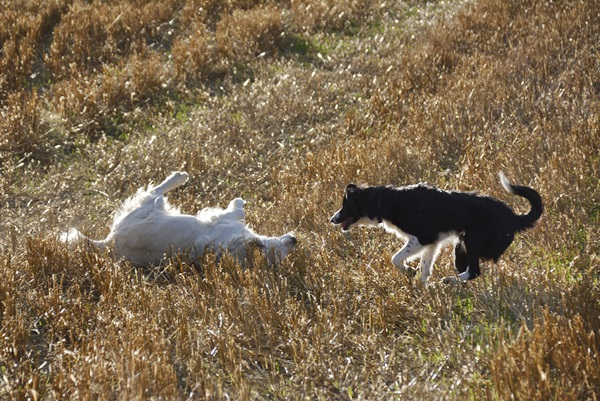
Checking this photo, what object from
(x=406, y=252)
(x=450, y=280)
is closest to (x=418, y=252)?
(x=406, y=252)

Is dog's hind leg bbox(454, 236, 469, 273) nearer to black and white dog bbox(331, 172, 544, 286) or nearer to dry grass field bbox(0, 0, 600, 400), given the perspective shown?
black and white dog bbox(331, 172, 544, 286)

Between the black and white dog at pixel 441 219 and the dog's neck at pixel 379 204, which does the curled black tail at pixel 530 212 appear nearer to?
the black and white dog at pixel 441 219

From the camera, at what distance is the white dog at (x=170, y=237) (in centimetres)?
514

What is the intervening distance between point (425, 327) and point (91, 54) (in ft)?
26.5

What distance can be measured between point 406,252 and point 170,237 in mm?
1844

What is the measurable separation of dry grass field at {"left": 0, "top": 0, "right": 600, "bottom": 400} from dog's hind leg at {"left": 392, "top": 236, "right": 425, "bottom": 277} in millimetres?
147

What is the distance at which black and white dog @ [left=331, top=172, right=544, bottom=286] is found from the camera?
4070 mm

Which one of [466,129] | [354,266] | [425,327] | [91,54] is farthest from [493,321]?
[91,54]

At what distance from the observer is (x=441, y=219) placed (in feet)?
13.8

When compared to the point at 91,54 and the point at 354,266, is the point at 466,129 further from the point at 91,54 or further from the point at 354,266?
the point at 91,54

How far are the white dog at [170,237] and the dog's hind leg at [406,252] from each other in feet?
3.12

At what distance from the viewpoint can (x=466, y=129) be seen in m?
6.94

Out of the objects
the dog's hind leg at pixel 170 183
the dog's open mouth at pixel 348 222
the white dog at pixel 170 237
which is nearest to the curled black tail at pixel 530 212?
the dog's open mouth at pixel 348 222

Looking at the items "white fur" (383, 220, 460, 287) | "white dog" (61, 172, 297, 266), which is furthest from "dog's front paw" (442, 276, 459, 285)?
"white dog" (61, 172, 297, 266)
